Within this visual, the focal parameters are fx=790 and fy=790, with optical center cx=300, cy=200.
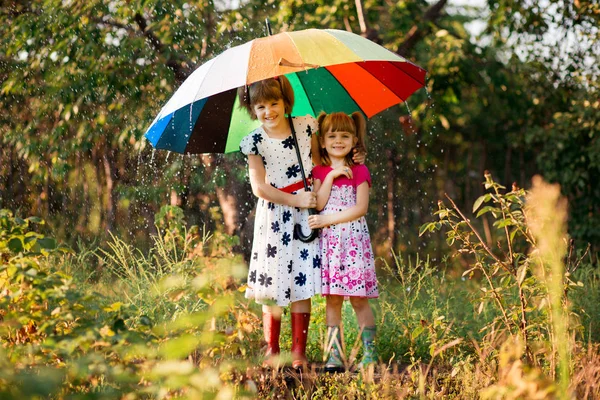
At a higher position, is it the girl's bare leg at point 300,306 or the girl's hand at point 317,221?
the girl's hand at point 317,221

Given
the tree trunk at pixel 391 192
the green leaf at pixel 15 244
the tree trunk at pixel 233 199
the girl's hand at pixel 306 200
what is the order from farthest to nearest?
the tree trunk at pixel 391 192 → the tree trunk at pixel 233 199 → the girl's hand at pixel 306 200 → the green leaf at pixel 15 244

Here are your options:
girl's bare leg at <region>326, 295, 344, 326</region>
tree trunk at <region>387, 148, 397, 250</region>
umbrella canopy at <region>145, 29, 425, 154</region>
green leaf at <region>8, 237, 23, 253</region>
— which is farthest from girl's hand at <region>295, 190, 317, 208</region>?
tree trunk at <region>387, 148, 397, 250</region>

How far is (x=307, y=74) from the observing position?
4117 mm

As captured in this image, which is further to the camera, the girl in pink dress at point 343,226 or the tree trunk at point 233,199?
the tree trunk at point 233,199

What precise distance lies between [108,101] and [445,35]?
3.06m

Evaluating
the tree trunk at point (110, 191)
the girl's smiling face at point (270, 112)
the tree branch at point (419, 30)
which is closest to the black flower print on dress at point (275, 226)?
the girl's smiling face at point (270, 112)

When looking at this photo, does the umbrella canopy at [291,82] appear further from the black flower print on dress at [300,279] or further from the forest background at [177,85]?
the forest background at [177,85]

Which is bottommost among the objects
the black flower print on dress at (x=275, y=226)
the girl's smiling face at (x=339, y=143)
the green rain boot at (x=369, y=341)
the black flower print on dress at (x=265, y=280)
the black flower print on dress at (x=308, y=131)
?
the green rain boot at (x=369, y=341)

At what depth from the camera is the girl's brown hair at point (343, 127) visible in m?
3.70

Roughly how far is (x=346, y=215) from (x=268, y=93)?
0.66 meters

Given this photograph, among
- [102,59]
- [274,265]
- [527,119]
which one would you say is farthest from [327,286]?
[527,119]

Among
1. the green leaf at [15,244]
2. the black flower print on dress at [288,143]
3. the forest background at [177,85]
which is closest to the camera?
the green leaf at [15,244]

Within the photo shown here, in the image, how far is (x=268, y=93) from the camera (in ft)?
11.8

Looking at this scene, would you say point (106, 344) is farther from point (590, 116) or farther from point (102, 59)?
point (590, 116)
